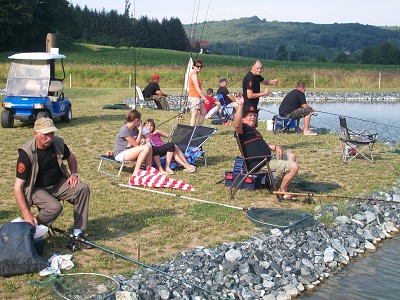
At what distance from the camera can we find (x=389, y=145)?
14477 millimetres

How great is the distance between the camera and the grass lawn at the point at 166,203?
629 centimetres

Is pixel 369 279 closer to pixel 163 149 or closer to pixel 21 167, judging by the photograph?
pixel 21 167

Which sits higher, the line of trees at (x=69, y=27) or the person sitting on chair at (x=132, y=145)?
the line of trees at (x=69, y=27)

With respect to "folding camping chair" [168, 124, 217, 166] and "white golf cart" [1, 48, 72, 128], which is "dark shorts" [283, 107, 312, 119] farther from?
"white golf cart" [1, 48, 72, 128]

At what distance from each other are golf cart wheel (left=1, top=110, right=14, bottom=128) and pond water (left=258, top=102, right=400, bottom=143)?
296 inches

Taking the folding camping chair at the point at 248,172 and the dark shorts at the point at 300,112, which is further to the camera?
the dark shorts at the point at 300,112

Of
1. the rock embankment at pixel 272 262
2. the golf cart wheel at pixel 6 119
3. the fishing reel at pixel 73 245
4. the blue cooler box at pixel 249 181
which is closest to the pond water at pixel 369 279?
the rock embankment at pixel 272 262

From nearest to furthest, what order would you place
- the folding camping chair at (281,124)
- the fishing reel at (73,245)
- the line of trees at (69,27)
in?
1. the fishing reel at (73,245)
2. the folding camping chair at (281,124)
3. the line of trees at (69,27)

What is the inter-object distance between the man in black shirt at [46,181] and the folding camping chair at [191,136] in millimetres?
4462

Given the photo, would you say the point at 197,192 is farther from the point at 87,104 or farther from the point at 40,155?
the point at 87,104

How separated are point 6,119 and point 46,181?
30.8 ft

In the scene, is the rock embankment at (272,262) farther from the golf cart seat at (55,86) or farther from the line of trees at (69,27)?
the line of trees at (69,27)

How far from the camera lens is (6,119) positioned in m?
15.2

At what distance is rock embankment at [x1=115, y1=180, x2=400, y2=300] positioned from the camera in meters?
5.64
